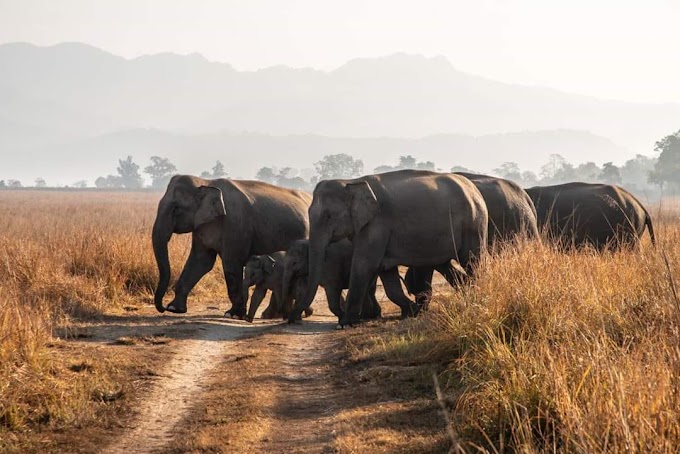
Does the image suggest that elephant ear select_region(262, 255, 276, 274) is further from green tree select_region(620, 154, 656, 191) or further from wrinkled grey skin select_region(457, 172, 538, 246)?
green tree select_region(620, 154, 656, 191)

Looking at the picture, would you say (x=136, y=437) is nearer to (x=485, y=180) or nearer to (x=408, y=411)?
(x=408, y=411)

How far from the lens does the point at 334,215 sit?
14961mm

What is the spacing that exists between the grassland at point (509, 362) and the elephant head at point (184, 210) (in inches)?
83.0

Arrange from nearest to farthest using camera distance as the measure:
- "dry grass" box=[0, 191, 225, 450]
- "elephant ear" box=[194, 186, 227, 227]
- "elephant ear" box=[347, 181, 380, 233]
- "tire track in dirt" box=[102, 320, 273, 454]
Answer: "tire track in dirt" box=[102, 320, 273, 454]
"dry grass" box=[0, 191, 225, 450]
"elephant ear" box=[347, 181, 380, 233]
"elephant ear" box=[194, 186, 227, 227]

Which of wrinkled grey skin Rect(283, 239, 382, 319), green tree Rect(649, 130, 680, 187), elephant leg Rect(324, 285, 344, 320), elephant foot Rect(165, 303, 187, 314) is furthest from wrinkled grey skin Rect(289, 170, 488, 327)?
green tree Rect(649, 130, 680, 187)

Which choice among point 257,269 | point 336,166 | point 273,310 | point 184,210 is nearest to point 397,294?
point 257,269

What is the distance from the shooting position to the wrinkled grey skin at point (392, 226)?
1466 cm

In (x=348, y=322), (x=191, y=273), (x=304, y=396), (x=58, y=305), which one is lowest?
(x=348, y=322)

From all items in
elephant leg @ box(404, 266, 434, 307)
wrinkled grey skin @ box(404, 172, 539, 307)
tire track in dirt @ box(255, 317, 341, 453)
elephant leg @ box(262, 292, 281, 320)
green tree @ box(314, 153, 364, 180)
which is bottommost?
elephant leg @ box(262, 292, 281, 320)

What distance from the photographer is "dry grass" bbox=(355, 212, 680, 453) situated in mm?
5328

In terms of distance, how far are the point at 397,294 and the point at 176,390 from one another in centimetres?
628

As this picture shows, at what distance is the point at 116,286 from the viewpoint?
53.3 feet

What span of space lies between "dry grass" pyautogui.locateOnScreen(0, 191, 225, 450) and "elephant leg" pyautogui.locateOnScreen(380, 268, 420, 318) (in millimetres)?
4409

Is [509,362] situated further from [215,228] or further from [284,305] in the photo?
[215,228]
